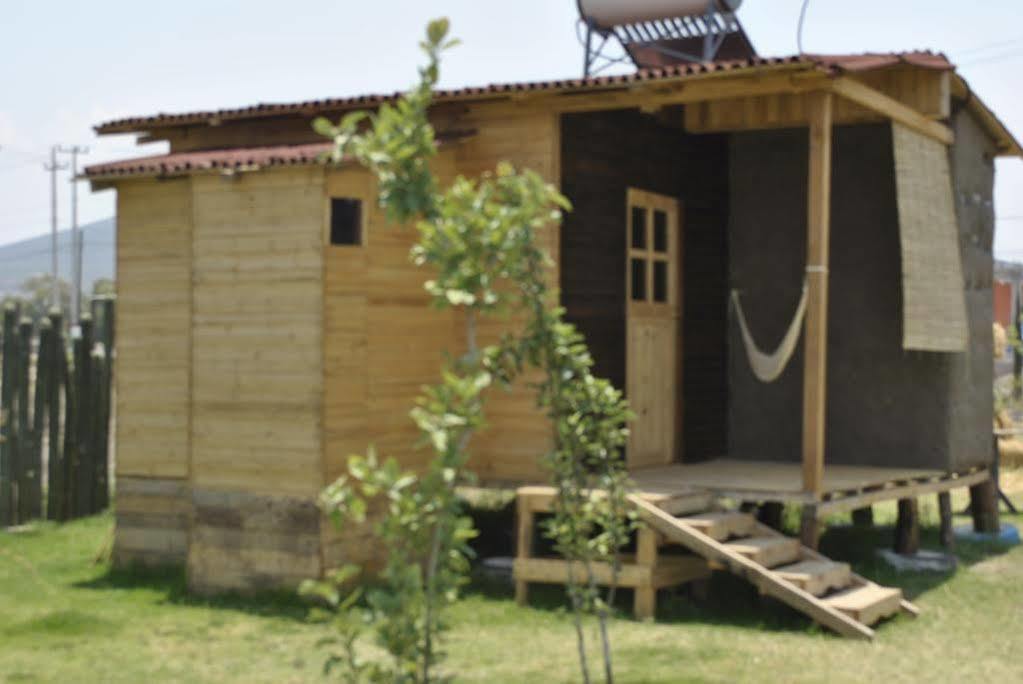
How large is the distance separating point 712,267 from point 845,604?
467 centimetres

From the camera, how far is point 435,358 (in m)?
11.4

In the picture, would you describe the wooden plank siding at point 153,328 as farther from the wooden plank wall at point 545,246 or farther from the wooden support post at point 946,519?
the wooden support post at point 946,519

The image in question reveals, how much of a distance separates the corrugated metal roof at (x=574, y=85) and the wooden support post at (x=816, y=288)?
0.45m

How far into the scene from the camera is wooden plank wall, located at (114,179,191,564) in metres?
11.5

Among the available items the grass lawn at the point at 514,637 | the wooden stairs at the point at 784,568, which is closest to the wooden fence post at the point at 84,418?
the grass lawn at the point at 514,637

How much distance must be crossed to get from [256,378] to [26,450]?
4.60 m

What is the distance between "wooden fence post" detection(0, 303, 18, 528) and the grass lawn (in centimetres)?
225

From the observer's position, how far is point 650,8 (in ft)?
56.4

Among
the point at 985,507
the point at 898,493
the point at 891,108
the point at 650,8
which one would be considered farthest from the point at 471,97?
the point at 985,507

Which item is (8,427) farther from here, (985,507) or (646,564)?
(985,507)

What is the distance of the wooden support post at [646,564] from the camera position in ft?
32.6

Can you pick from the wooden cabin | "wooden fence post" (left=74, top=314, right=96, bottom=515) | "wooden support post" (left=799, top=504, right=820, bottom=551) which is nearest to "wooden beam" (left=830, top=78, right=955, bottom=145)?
the wooden cabin

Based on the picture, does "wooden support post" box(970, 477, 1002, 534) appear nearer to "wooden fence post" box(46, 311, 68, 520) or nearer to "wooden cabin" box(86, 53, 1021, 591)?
"wooden cabin" box(86, 53, 1021, 591)

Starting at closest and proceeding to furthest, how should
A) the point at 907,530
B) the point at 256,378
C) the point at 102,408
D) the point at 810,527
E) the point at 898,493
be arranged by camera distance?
the point at 810,527 < the point at 256,378 < the point at 898,493 < the point at 907,530 < the point at 102,408
